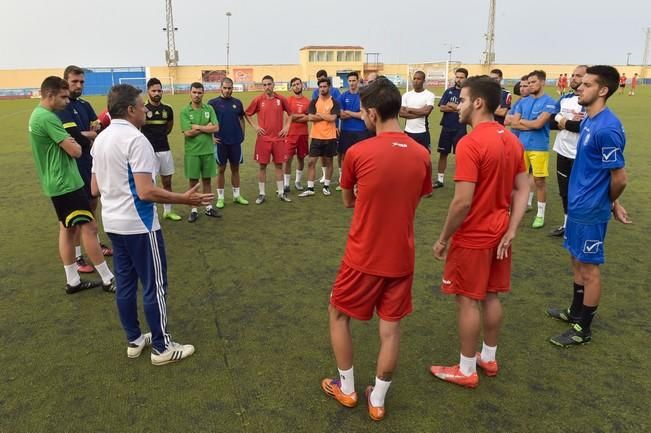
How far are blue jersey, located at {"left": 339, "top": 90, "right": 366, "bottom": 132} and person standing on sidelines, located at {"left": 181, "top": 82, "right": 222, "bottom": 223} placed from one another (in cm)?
258

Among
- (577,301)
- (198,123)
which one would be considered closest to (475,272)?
(577,301)

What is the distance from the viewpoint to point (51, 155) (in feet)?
14.3

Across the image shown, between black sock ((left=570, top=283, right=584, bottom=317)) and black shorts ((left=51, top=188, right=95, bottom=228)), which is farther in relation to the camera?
black shorts ((left=51, top=188, right=95, bottom=228))

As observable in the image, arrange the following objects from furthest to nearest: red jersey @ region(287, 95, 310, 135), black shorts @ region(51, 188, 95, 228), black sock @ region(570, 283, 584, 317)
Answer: red jersey @ region(287, 95, 310, 135)
black shorts @ region(51, 188, 95, 228)
black sock @ region(570, 283, 584, 317)

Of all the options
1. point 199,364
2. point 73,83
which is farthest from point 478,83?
point 73,83

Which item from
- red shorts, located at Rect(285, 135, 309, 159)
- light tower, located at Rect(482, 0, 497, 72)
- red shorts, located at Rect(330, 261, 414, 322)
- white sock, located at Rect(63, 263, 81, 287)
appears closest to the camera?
red shorts, located at Rect(330, 261, 414, 322)

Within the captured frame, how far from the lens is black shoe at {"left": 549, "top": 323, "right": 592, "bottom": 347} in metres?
3.67

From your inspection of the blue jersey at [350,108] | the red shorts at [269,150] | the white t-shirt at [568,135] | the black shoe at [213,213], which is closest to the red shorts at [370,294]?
the white t-shirt at [568,135]

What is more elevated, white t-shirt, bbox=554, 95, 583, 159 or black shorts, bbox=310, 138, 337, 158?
white t-shirt, bbox=554, 95, 583, 159

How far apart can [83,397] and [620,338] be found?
4177 mm

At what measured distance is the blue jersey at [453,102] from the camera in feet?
28.6

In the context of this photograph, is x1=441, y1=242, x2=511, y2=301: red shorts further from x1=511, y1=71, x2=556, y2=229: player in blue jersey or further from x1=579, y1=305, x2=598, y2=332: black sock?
x1=511, y1=71, x2=556, y2=229: player in blue jersey

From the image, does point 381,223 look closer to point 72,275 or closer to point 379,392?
point 379,392

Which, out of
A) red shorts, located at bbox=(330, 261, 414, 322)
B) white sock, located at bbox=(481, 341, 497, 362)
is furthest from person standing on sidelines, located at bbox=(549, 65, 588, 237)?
red shorts, located at bbox=(330, 261, 414, 322)
